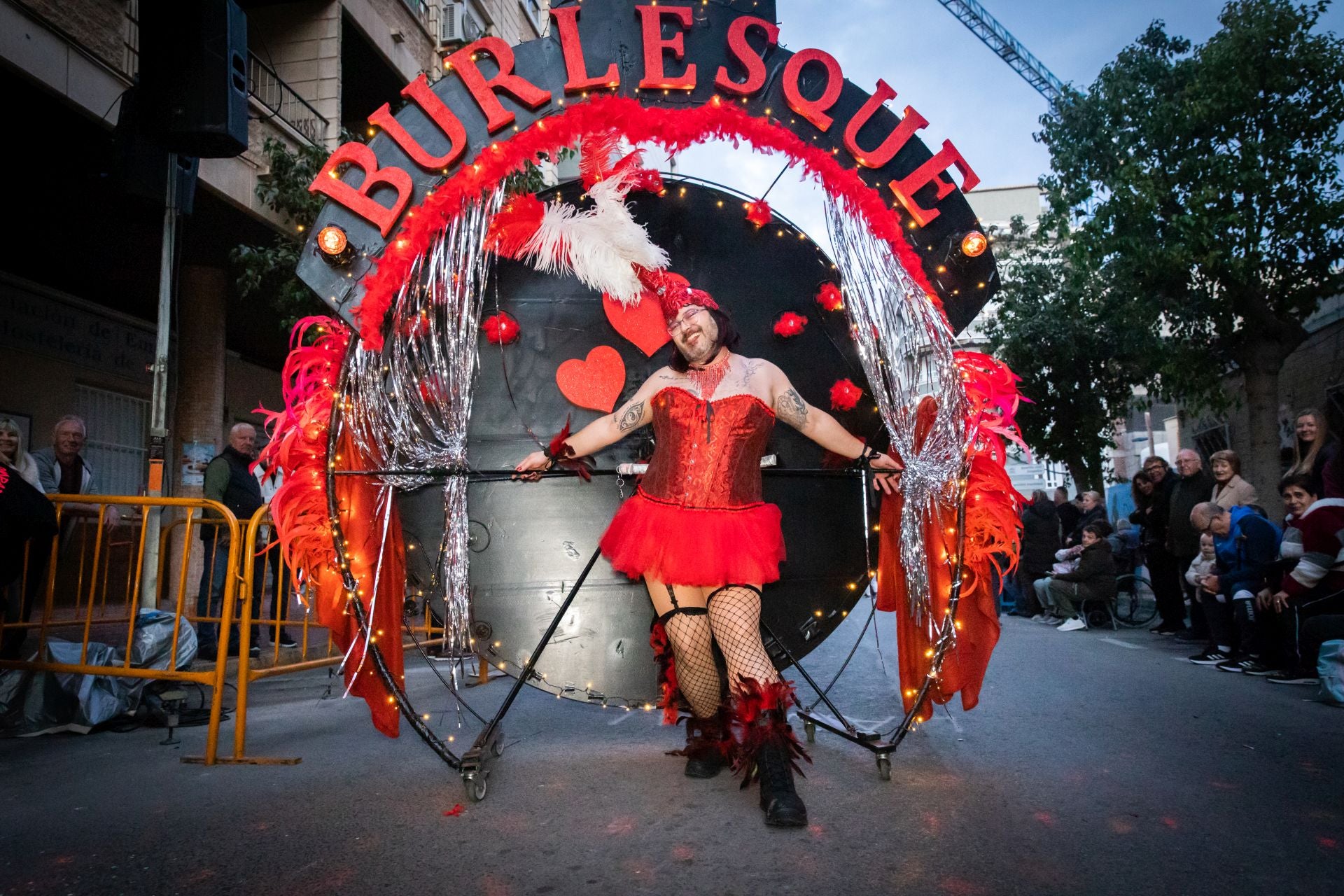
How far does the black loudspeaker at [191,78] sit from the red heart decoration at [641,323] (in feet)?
8.85

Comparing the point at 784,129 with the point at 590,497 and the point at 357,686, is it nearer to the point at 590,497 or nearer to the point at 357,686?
the point at 590,497

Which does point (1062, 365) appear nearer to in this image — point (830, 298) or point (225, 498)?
point (830, 298)

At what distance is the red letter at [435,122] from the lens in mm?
3195

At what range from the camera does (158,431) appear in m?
4.83

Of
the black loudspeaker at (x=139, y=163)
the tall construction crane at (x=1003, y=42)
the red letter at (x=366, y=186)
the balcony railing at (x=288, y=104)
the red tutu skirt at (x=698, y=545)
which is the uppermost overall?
the tall construction crane at (x=1003, y=42)

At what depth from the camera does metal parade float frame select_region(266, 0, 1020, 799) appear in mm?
3242

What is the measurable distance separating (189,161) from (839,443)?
182 inches

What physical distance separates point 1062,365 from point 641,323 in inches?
617

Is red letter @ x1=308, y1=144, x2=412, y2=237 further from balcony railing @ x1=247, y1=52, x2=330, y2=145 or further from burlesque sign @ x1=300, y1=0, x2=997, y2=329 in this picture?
balcony railing @ x1=247, y1=52, x2=330, y2=145

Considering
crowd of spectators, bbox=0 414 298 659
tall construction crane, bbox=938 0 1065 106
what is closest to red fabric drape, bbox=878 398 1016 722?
crowd of spectators, bbox=0 414 298 659

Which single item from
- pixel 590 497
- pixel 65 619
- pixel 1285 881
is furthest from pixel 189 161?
pixel 1285 881

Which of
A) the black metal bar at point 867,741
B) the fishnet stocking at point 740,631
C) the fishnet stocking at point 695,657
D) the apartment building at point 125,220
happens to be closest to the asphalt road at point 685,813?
the black metal bar at point 867,741

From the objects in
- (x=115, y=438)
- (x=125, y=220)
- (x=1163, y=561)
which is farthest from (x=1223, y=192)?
(x=115, y=438)

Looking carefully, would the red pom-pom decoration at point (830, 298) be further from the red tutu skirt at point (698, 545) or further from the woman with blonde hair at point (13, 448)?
the woman with blonde hair at point (13, 448)
